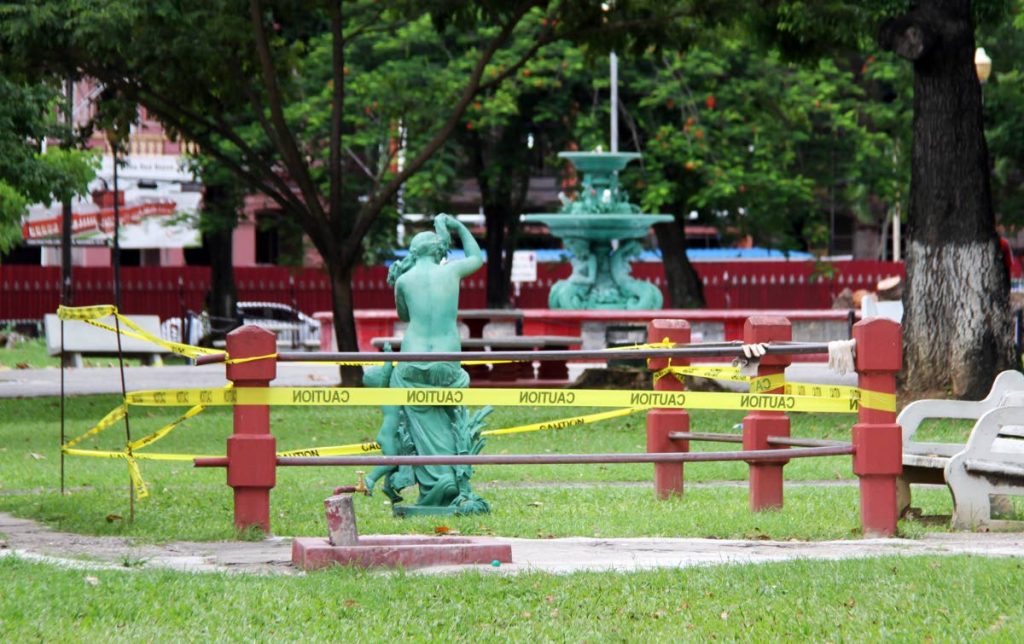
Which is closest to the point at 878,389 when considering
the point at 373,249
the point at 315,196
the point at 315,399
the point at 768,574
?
the point at 768,574

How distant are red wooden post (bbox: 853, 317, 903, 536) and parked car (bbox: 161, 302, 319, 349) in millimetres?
26798

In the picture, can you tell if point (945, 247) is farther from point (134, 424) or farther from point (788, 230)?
point (788, 230)

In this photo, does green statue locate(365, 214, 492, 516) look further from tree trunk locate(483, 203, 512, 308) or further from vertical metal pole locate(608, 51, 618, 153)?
tree trunk locate(483, 203, 512, 308)

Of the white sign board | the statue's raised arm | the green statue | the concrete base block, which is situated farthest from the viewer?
the white sign board

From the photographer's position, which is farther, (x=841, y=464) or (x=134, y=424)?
(x=134, y=424)

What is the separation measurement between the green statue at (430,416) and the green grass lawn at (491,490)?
0.72 ft

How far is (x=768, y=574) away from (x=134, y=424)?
13559 mm

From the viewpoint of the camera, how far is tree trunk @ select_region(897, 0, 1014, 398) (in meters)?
20.2

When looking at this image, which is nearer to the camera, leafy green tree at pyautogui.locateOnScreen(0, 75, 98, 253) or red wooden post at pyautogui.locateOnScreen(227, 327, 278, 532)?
red wooden post at pyautogui.locateOnScreen(227, 327, 278, 532)

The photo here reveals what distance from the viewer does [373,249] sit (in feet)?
144

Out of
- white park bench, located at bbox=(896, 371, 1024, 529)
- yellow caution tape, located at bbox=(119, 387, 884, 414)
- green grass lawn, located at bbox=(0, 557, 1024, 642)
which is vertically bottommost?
green grass lawn, located at bbox=(0, 557, 1024, 642)

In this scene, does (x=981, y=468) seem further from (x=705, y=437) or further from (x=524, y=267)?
(x=524, y=267)

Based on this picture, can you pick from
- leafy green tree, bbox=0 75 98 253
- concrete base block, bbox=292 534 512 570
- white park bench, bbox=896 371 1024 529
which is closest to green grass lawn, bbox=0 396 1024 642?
concrete base block, bbox=292 534 512 570

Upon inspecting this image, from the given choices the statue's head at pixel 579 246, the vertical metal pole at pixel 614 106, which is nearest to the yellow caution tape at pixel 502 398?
the statue's head at pixel 579 246
